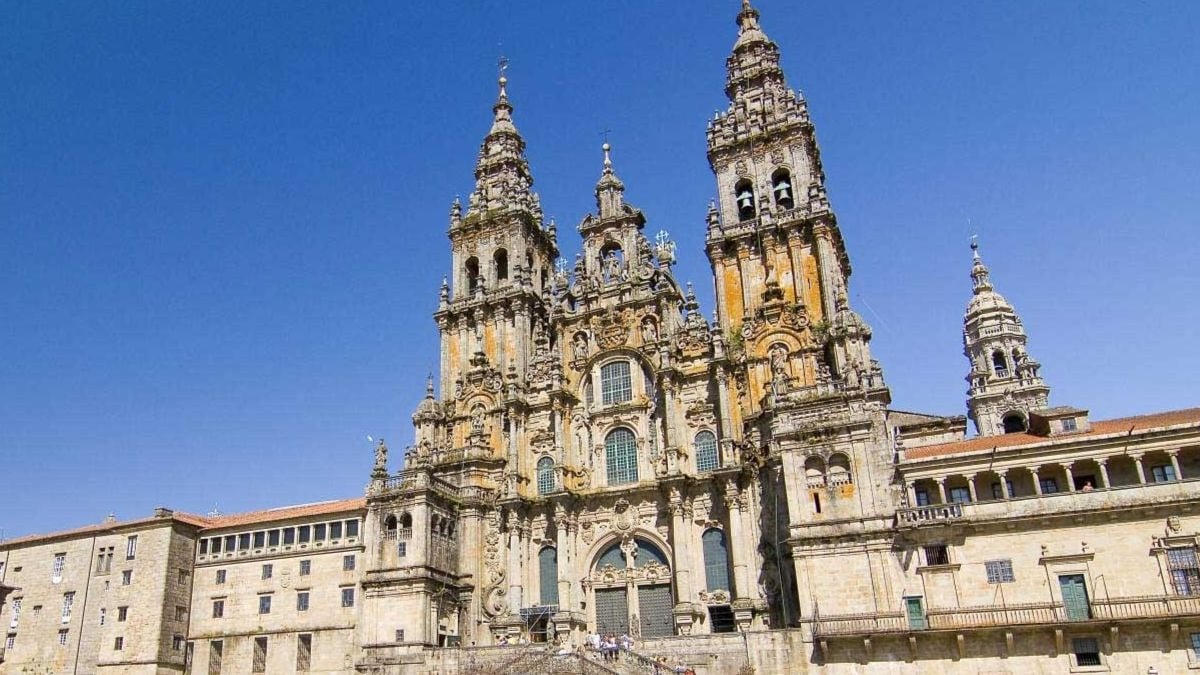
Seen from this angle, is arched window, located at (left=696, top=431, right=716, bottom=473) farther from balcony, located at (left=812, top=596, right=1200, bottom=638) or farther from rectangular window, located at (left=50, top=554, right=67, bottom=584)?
rectangular window, located at (left=50, top=554, right=67, bottom=584)

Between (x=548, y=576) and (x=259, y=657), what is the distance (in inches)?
645

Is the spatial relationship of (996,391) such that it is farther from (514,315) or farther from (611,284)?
(514,315)

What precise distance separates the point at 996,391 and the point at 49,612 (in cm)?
6701

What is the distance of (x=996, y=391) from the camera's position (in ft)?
230

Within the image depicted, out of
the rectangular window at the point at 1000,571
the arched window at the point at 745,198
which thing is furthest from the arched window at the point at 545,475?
the rectangular window at the point at 1000,571

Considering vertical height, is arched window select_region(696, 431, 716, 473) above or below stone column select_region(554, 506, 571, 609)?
above

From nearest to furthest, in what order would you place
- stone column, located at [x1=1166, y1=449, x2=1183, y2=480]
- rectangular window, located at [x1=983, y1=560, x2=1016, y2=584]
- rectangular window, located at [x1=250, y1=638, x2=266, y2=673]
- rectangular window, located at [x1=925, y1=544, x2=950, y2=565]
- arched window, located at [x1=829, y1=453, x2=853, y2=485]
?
stone column, located at [x1=1166, y1=449, x2=1183, y2=480] < rectangular window, located at [x1=983, y1=560, x2=1016, y2=584] < rectangular window, located at [x1=925, y1=544, x2=950, y2=565] < arched window, located at [x1=829, y1=453, x2=853, y2=485] < rectangular window, located at [x1=250, y1=638, x2=266, y2=673]

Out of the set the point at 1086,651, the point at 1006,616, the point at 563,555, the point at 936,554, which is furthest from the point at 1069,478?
the point at 563,555

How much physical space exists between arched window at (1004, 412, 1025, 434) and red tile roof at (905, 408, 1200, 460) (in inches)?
978

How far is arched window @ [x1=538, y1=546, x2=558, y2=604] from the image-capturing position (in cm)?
4891

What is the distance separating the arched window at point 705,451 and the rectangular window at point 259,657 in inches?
1015

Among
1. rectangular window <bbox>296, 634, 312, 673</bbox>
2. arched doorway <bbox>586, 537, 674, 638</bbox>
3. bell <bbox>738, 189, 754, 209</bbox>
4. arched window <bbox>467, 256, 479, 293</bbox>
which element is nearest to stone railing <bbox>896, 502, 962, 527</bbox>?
arched doorway <bbox>586, 537, 674, 638</bbox>

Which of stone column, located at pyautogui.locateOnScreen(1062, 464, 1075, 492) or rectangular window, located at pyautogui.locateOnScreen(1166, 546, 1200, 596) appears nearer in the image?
rectangular window, located at pyautogui.locateOnScreen(1166, 546, 1200, 596)

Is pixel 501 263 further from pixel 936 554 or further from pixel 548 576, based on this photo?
pixel 936 554
